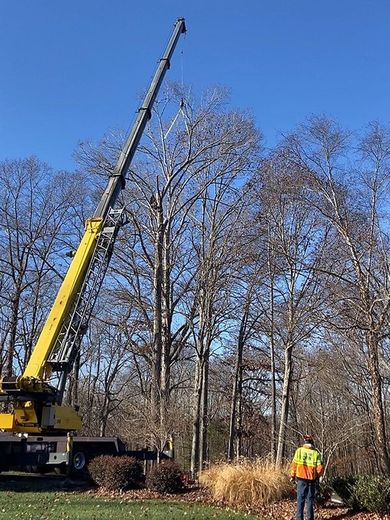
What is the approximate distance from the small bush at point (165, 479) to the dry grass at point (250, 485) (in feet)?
3.07

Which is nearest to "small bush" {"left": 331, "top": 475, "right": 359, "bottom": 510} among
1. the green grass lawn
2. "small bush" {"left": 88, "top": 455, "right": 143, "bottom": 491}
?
the green grass lawn

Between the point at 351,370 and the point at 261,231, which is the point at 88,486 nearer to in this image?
the point at 261,231

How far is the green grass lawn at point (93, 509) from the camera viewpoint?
980cm

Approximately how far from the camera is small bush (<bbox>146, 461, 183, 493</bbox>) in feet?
Result: 42.9

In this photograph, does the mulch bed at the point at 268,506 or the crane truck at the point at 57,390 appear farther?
the crane truck at the point at 57,390

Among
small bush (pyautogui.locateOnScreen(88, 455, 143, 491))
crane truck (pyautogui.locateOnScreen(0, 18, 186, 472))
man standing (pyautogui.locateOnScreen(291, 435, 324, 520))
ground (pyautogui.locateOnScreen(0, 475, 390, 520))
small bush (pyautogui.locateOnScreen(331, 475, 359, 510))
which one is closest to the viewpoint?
man standing (pyautogui.locateOnScreen(291, 435, 324, 520))

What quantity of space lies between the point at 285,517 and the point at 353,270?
22.1ft

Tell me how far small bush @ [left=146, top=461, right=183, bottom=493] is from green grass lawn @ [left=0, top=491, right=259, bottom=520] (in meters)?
1.26

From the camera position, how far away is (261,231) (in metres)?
20.6

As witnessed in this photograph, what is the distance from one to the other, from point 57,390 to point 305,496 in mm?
7947

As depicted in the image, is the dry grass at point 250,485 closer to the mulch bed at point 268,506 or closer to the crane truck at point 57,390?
the mulch bed at point 268,506

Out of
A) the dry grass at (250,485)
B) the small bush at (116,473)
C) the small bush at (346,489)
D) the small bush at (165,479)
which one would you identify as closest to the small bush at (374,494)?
the small bush at (346,489)

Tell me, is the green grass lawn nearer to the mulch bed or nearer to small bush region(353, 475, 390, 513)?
the mulch bed

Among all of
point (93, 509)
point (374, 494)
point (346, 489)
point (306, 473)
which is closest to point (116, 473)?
point (93, 509)
